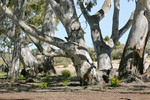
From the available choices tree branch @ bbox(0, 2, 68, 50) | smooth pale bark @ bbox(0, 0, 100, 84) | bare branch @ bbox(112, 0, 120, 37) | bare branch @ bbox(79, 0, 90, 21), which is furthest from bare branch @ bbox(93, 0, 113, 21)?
tree branch @ bbox(0, 2, 68, 50)

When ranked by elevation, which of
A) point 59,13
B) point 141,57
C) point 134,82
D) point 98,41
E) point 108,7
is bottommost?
point 134,82

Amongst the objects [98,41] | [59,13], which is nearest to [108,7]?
[98,41]

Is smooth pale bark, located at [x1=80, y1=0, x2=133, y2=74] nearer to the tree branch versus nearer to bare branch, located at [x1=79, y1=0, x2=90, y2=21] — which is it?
bare branch, located at [x1=79, y1=0, x2=90, y2=21]

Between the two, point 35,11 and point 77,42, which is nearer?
point 77,42

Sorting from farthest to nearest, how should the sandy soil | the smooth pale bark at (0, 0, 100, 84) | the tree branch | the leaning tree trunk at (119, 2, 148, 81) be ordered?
the leaning tree trunk at (119, 2, 148, 81) < the smooth pale bark at (0, 0, 100, 84) < the tree branch < the sandy soil

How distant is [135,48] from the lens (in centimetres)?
1005

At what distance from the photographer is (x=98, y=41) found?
10477 millimetres

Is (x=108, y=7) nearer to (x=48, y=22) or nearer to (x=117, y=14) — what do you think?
(x=117, y=14)

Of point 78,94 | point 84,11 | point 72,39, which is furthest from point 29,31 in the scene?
point 84,11

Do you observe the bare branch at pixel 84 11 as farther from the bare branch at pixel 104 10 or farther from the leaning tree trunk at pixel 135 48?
the leaning tree trunk at pixel 135 48

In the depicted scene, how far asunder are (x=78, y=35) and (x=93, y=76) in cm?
150

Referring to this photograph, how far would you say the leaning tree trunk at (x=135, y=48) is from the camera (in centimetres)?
995

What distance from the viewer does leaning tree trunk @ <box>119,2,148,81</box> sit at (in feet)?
32.7

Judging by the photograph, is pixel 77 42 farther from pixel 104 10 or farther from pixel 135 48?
pixel 104 10
